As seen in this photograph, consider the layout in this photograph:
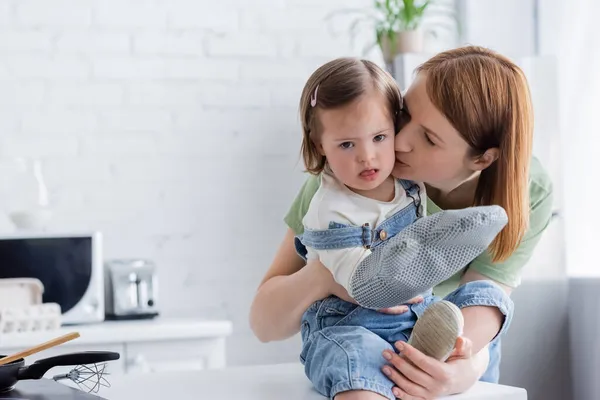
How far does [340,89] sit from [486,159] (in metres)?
0.27

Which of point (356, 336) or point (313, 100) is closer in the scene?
point (356, 336)

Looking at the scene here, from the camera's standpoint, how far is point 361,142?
50.8 inches

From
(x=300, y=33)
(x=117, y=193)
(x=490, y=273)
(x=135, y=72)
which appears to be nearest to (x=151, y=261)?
(x=117, y=193)

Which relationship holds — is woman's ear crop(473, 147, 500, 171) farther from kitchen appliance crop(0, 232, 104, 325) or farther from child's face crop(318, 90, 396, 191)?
kitchen appliance crop(0, 232, 104, 325)

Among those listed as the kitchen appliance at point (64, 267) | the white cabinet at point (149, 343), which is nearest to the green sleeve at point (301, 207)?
the white cabinet at point (149, 343)

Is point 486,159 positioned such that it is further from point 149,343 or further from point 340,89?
point 149,343

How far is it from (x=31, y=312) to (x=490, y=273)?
154 centimetres

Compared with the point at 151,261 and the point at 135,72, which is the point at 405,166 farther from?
the point at 135,72

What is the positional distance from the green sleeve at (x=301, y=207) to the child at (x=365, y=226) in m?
0.11

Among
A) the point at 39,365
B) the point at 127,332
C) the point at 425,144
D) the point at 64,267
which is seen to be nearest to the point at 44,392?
the point at 39,365

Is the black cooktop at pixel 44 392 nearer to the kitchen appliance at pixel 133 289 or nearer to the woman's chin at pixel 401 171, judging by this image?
the woman's chin at pixel 401 171

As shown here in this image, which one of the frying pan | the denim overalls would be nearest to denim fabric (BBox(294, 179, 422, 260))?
the denim overalls

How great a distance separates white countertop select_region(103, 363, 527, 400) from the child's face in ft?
1.01

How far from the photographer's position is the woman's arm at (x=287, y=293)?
132 centimetres
